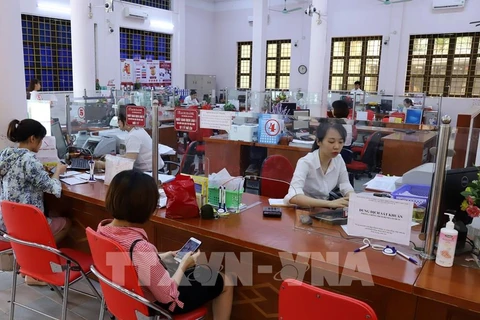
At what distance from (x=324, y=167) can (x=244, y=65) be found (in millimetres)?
11566

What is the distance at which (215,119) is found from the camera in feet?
7.68

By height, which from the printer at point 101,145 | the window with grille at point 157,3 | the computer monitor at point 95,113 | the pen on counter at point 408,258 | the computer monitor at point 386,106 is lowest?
the pen on counter at point 408,258

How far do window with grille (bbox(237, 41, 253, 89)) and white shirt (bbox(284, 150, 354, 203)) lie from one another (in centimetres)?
1108

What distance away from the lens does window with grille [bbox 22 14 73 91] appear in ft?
30.3

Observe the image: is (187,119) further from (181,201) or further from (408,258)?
(408,258)

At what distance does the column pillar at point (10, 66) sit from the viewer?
2980 millimetres

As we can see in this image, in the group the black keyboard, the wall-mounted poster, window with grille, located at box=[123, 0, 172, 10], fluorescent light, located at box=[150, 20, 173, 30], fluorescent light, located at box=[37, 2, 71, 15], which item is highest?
window with grille, located at box=[123, 0, 172, 10]

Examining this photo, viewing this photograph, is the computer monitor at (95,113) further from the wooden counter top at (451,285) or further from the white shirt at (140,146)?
the wooden counter top at (451,285)

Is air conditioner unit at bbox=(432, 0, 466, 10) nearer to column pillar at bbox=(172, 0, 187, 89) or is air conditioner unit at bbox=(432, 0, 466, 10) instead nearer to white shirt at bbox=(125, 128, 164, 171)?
column pillar at bbox=(172, 0, 187, 89)

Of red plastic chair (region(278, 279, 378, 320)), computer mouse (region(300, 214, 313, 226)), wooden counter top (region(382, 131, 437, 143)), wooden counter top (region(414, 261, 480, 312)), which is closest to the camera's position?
red plastic chair (region(278, 279, 378, 320))

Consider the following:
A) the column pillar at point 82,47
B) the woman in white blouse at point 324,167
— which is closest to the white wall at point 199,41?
the column pillar at point 82,47

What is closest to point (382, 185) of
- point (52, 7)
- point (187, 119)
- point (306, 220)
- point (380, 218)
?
point (306, 220)

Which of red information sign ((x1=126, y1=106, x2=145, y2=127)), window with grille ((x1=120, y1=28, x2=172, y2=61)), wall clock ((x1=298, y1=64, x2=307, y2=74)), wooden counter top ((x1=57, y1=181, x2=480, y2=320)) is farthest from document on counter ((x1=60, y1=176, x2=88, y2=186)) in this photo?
wall clock ((x1=298, y1=64, x2=307, y2=74))

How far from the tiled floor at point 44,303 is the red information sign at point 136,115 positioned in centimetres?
120
